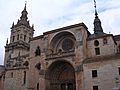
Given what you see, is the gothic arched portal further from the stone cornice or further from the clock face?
the stone cornice

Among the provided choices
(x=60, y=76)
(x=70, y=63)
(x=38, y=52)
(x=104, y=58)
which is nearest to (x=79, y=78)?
(x=70, y=63)

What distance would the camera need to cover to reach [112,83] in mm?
23000

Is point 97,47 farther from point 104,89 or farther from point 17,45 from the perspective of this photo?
point 17,45

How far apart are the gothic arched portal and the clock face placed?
8.86 ft

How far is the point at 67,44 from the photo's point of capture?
31.2 metres

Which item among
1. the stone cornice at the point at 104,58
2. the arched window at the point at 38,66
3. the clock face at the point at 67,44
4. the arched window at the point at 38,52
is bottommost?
the arched window at the point at 38,66

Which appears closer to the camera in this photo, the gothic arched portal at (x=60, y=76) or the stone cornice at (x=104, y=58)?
the stone cornice at (x=104, y=58)

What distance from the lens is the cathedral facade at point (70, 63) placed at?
2425cm

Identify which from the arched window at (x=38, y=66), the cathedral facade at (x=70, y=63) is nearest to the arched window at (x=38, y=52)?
the cathedral facade at (x=70, y=63)

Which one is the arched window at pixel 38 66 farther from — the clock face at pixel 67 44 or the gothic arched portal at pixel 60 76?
the clock face at pixel 67 44

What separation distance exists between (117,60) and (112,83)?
3060 mm

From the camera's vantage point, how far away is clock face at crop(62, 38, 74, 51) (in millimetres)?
30550

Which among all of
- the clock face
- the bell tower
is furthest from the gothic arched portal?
the bell tower

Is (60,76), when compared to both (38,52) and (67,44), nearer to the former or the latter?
(67,44)
